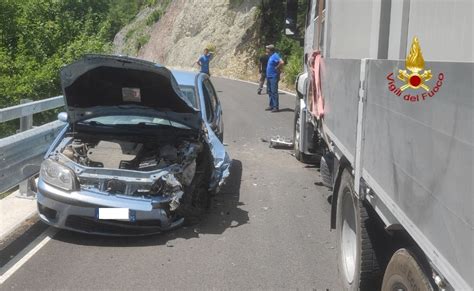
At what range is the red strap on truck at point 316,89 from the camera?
6809 mm

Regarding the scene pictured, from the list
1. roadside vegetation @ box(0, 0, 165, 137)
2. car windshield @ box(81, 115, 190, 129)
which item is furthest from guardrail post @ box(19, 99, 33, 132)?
roadside vegetation @ box(0, 0, 165, 137)

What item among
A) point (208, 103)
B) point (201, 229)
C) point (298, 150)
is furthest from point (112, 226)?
point (298, 150)

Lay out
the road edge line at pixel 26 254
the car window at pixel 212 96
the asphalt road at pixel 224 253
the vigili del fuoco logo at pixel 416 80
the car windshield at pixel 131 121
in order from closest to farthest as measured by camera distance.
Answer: the vigili del fuoco logo at pixel 416 80, the asphalt road at pixel 224 253, the road edge line at pixel 26 254, the car windshield at pixel 131 121, the car window at pixel 212 96

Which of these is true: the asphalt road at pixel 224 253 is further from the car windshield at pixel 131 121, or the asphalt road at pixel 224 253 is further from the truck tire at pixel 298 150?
the truck tire at pixel 298 150

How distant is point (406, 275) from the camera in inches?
118

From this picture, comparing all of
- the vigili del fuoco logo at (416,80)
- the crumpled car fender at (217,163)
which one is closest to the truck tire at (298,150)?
the crumpled car fender at (217,163)

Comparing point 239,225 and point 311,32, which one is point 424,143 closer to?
point 239,225

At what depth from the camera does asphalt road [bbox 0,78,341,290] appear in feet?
16.7

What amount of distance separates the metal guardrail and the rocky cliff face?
27.8 metres

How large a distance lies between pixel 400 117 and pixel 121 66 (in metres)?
→ 4.05

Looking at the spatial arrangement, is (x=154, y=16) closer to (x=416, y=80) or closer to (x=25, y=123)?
(x=25, y=123)

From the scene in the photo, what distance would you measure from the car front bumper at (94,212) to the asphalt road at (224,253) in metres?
0.14

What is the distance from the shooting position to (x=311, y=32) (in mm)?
9344

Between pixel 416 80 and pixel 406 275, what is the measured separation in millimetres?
975
